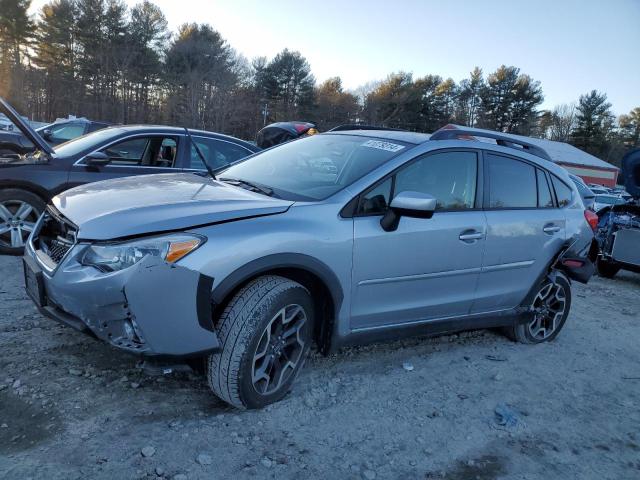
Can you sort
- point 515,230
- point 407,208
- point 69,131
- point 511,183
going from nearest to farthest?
point 407,208, point 515,230, point 511,183, point 69,131

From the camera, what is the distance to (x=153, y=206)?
2.69m

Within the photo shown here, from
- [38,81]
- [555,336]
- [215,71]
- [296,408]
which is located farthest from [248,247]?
[38,81]

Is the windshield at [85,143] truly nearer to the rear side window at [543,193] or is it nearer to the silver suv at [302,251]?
the silver suv at [302,251]

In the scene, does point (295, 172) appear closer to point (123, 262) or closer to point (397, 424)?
point (123, 262)

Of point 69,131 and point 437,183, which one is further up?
point 437,183

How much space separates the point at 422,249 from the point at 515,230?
1.06m

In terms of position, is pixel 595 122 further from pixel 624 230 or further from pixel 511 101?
pixel 624 230

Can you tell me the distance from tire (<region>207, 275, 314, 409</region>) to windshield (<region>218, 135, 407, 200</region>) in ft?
2.19

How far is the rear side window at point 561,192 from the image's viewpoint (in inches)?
175

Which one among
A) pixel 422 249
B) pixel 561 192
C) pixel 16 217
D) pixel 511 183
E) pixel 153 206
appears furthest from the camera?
pixel 16 217

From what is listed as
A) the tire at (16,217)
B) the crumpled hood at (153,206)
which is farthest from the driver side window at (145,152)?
the crumpled hood at (153,206)

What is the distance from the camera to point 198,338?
2.51 meters

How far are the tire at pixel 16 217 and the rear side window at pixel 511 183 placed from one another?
182 inches

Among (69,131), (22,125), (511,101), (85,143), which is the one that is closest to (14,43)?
(69,131)
